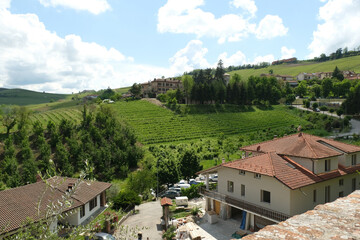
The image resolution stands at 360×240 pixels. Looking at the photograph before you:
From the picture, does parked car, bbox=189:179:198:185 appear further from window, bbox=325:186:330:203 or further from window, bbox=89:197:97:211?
window, bbox=325:186:330:203

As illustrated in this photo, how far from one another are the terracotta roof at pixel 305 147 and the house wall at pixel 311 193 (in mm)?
2430

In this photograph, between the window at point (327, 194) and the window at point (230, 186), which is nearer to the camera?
the window at point (327, 194)

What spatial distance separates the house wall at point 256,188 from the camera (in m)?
→ 19.3

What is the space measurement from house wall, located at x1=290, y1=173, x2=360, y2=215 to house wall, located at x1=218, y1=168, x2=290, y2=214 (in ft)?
2.16

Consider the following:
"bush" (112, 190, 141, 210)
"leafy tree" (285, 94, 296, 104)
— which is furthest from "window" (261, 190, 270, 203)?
"leafy tree" (285, 94, 296, 104)

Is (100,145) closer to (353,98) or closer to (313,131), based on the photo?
(313,131)

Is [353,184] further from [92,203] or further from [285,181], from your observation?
[92,203]

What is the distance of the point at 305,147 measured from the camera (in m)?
22.7

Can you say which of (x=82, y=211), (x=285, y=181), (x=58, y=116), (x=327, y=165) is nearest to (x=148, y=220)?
(x=82, y=211)

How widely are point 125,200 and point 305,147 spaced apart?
65.1 ft

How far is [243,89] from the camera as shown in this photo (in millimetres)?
99750

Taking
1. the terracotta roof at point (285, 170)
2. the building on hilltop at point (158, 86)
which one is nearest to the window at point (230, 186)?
the terracotta roof at point (285, 170)

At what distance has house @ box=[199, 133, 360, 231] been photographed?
1944 centimetres

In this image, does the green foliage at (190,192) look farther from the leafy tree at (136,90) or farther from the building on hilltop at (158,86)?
the building on hilltop at (158,86)
